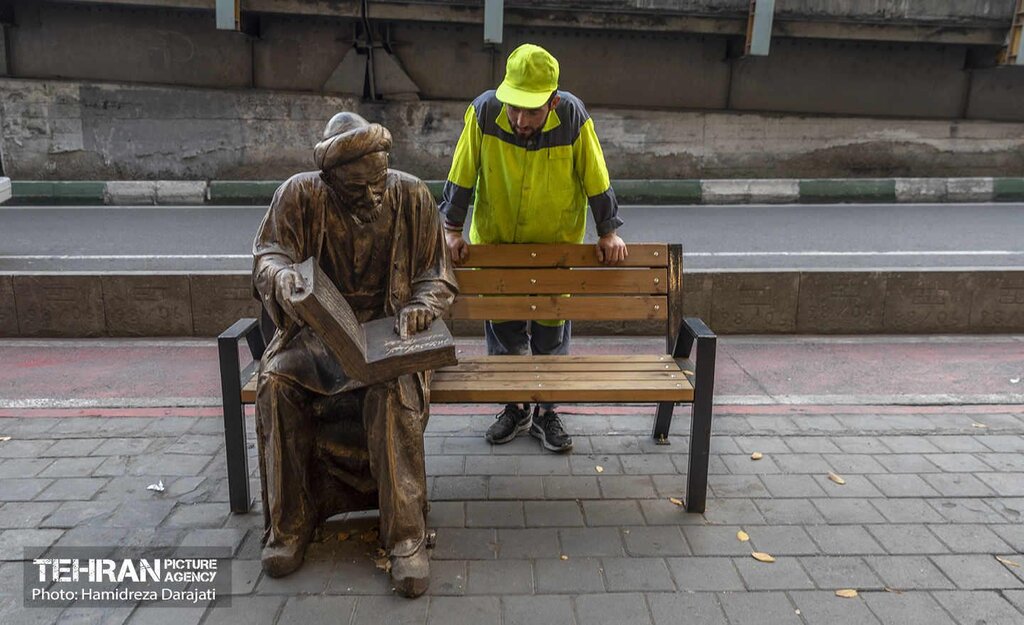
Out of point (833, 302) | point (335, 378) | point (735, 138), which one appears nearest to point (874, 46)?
point (735, 138)

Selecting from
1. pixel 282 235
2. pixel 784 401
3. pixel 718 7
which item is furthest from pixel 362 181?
pixel 718 7

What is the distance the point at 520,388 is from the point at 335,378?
790 millimetres

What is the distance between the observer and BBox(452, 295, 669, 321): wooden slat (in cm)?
388

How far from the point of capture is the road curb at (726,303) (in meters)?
5.52

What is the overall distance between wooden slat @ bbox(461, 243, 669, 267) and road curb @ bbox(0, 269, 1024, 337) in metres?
1.81

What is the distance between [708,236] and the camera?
1068cm

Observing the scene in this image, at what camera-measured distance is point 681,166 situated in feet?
52.0

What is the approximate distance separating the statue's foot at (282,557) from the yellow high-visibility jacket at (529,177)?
5.78 ft

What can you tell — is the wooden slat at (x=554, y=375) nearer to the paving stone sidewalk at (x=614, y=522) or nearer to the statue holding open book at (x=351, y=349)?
the statue holding open book at (x=351, y=349)

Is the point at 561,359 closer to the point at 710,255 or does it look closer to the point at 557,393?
the point at 557,393

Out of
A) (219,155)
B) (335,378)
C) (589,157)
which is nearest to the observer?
(335,378)

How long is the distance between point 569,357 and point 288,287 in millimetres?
1501

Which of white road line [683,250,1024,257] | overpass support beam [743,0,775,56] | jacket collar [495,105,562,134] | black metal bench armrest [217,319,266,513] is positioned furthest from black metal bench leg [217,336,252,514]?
overpass support beam [743,0,775,56]

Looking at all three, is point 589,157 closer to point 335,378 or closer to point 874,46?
point 335,378
